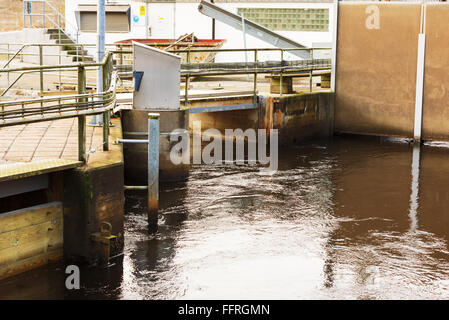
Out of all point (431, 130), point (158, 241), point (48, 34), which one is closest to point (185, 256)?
point (158, 241)

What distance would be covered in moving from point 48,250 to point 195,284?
6.55 ft

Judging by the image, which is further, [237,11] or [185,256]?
[237,11]

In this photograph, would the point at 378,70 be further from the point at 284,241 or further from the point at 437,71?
the point at 284,241

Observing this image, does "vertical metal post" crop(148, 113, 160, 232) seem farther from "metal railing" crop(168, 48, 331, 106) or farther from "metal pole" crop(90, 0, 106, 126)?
"metal railing" crop(168, 48, 331, 106)

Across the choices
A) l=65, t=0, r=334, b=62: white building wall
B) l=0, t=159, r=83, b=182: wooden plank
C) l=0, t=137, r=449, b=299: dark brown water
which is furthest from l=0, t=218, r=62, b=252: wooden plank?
l=65, t=0, r=334, b=62: white building wall

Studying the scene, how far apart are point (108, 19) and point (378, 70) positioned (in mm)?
12839

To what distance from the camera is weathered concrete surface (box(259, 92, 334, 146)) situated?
66.1 feet

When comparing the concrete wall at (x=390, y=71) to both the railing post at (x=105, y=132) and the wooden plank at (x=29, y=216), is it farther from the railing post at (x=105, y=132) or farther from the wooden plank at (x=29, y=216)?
the wooden plank at (x=29, y=216)

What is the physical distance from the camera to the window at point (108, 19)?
30.4m

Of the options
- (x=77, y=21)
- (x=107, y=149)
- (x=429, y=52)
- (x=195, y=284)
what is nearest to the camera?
(x=195, y=284)

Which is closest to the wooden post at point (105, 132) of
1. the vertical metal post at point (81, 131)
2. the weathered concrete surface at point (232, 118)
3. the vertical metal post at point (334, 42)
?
the vertical metal post at point (81, 131)
